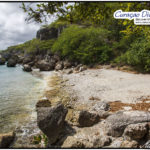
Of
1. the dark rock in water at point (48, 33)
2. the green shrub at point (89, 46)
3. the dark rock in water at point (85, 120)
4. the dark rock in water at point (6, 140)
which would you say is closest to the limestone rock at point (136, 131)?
the dark rock in water at point (85, 120)

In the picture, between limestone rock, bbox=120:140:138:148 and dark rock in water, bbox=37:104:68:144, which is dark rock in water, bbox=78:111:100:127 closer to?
dark rock in water, bbox=37:104:68:144

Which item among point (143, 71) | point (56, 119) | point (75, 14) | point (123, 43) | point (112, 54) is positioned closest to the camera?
point (75, 14)

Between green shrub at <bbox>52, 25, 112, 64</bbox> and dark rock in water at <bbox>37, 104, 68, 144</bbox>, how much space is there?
73.0 feet

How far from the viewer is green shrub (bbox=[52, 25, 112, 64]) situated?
88.8 feet

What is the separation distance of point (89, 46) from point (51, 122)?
24820 mm

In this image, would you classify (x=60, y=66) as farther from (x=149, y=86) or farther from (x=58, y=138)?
(x=58, y=138)

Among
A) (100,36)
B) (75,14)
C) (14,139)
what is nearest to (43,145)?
(14,139)

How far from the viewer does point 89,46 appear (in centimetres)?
2775

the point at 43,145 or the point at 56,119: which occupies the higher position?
the point at 56,119

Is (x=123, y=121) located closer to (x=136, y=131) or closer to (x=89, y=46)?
(x=136, y=131)

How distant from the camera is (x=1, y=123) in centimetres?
704

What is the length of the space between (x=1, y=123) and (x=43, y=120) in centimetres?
381

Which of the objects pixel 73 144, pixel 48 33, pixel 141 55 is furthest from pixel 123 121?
pixel 48 33

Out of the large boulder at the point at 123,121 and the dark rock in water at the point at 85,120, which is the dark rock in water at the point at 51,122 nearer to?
the dark rock in water at the point at 85,120
